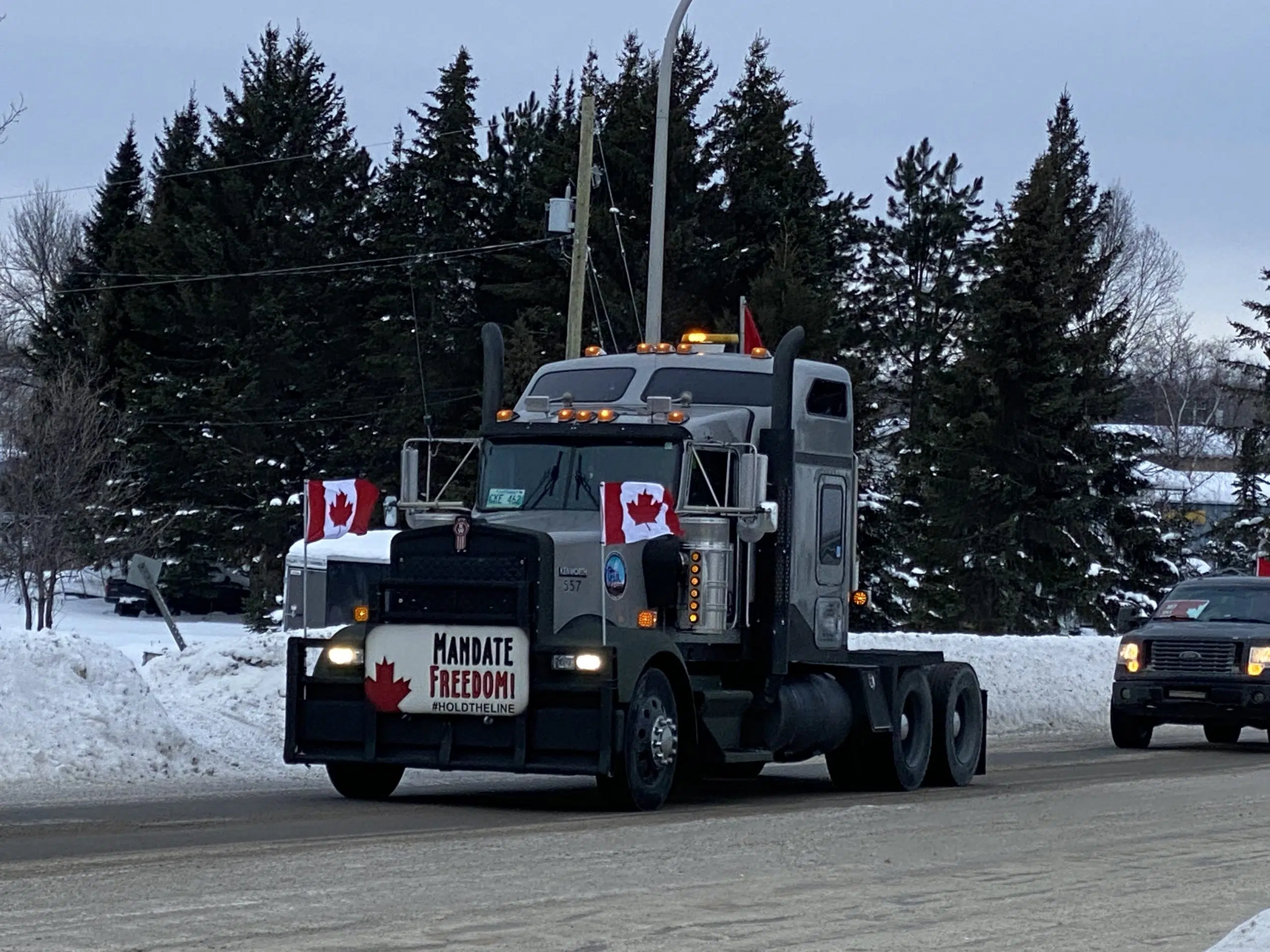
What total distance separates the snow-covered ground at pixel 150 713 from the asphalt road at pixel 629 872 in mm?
1575

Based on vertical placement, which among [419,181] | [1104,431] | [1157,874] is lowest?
[1157,874]

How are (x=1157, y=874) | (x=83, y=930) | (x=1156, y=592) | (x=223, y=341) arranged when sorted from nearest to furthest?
(x=83, y=930) → (x=1157, y=874) → (x=1156, y=592) → (x=223, y=341)

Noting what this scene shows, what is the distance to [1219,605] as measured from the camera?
943 inches

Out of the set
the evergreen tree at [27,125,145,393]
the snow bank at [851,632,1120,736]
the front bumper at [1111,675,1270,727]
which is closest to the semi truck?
the front bumper at [1111,675,1270,727]

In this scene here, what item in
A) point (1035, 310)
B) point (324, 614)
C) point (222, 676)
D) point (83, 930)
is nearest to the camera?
point (83, 930)

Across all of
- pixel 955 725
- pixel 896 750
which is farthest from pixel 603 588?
pixel 955 725

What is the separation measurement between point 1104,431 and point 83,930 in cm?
4069

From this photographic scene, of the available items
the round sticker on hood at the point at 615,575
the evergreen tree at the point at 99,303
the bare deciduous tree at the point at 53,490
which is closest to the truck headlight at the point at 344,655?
the round sticker on hood at the point at 615,575

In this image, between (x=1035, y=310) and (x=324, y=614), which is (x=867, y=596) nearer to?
(x=324, y=614)

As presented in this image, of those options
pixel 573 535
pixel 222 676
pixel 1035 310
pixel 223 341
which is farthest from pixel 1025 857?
pixel 223 341

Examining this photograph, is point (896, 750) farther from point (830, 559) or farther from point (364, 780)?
point (364, 780)

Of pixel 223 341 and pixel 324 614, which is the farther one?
pixel 223 341

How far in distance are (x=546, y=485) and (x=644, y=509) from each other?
4.14ft

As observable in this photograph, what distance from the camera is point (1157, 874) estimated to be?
11141 mm
